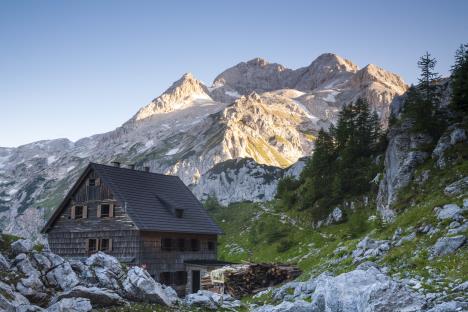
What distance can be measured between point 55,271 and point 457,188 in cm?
2462

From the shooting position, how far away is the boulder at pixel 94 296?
23.4 metres

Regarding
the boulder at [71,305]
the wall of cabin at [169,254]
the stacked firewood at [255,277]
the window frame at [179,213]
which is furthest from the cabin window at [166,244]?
the boulder at [71,305]

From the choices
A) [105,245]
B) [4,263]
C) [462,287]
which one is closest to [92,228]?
[105,245]

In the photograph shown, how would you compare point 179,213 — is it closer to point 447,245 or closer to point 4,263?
point 4,263

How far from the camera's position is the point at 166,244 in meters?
48.7

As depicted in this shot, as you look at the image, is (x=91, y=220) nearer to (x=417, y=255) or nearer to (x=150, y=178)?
(x=150, y=178)

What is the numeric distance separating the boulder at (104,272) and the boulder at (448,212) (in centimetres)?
1855

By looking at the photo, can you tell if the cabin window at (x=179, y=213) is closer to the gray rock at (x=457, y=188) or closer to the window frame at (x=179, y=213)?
the window frame at (x=179, y=213)

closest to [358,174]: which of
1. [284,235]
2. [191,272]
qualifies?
[284,235]

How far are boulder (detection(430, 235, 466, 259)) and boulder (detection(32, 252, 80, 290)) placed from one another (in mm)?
18222

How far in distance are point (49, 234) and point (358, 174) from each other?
1474 inches

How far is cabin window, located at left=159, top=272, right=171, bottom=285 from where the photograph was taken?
4778 cm

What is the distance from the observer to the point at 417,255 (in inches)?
896

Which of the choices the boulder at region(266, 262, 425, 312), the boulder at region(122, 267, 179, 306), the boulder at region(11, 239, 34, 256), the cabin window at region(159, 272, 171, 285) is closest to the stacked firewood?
the cabin window at region(159, 272, 171, 285)
